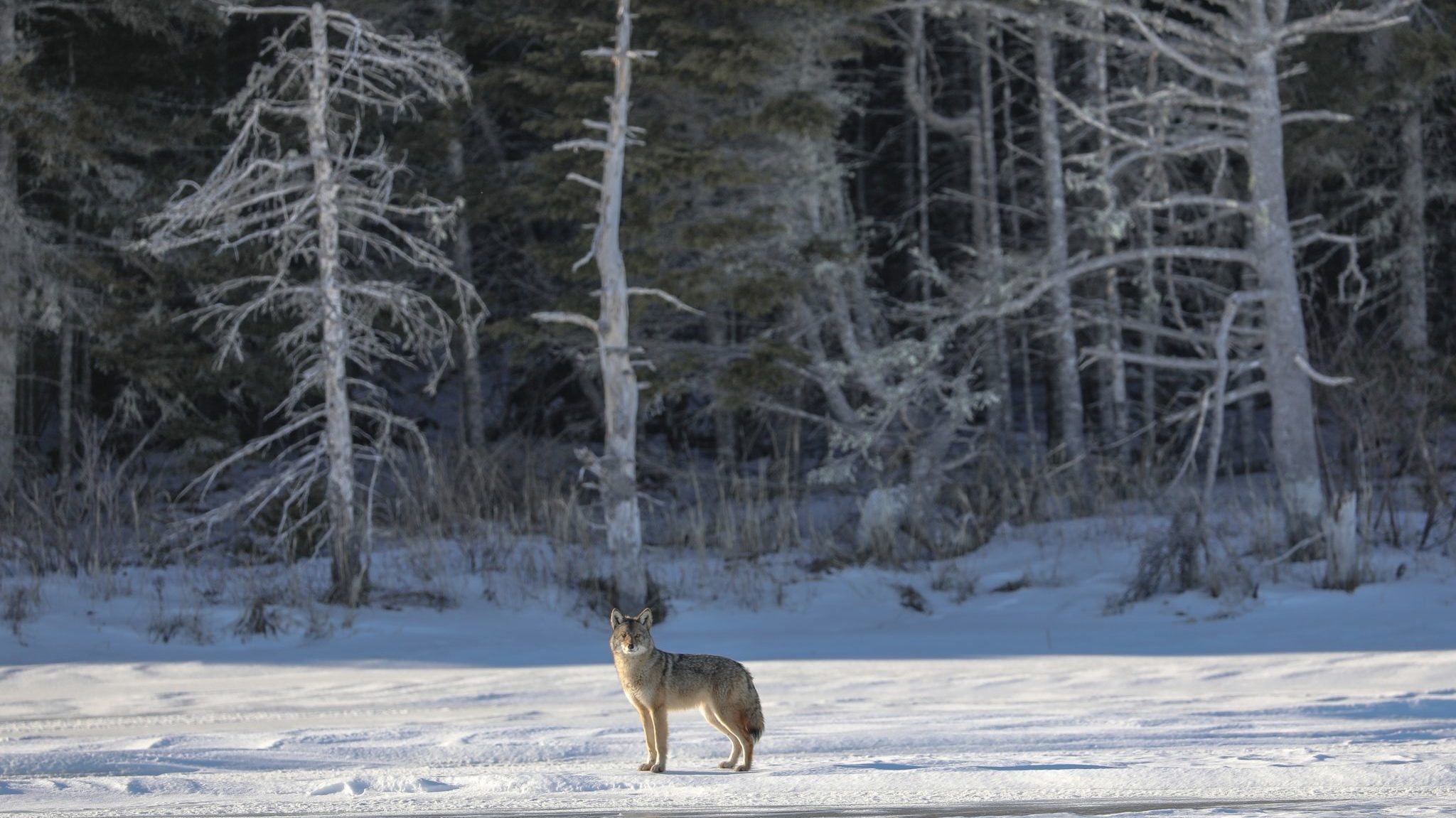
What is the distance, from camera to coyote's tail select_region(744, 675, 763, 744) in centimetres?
560

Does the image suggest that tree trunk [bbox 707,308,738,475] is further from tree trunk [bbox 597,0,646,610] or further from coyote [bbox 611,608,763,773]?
coyote [bbox 611,608,763,773]

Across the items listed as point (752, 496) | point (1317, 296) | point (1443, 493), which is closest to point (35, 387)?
point (752, 496)

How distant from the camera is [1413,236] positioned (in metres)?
20.4

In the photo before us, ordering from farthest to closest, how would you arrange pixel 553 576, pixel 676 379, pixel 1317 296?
1. pixel 1317 296
2. pixel 676 379
3. pixel 553 576

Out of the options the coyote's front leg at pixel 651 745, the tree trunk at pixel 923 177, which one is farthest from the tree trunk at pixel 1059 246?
the coyote's front leg at pixel 651 745

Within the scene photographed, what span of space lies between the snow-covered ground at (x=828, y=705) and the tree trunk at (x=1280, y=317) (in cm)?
126

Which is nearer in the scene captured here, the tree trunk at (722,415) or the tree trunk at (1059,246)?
the tree trunk at (722,415)

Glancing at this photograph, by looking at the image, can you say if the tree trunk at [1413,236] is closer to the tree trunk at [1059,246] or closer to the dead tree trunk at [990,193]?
the tree trunk at [1059,246]

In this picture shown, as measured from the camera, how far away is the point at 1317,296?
2844cm

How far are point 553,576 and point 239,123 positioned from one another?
7138 mm

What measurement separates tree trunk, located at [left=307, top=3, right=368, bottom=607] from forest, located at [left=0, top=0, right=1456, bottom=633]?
4 cm

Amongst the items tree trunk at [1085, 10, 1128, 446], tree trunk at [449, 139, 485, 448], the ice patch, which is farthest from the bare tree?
the ice patch

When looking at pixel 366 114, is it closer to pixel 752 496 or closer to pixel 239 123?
pixel 239 123

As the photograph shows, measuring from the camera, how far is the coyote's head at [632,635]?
533 centimetres
